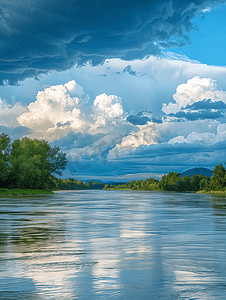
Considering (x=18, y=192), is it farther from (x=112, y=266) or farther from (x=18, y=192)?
(x=112, y=266)

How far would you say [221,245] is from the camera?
20.9 meters

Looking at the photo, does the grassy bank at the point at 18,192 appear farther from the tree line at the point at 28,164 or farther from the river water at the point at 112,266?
the river water at the point at 112,266

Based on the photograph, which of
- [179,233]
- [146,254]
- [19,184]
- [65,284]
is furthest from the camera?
[19,184]

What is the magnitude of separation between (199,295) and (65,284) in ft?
12.9

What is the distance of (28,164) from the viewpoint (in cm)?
13162

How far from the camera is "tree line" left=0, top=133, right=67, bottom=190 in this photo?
426 ft

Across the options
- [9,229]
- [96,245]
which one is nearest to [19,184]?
[9,229]

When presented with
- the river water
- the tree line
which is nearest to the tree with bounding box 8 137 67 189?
the tree line

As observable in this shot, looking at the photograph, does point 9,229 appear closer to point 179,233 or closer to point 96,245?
point 96,245

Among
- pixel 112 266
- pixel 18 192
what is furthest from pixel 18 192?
pixel 112 266

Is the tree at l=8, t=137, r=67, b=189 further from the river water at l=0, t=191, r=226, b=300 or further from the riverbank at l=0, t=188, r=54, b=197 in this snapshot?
the river water at l=0, t=191, r=226, b=300

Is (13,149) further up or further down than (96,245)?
further up

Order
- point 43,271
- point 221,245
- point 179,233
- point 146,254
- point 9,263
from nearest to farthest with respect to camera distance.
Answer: point 43,271 → point 9,263 → point 146,254 → point 221,245 → point 179,233

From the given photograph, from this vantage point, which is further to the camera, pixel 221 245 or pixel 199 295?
pixel 221 245
